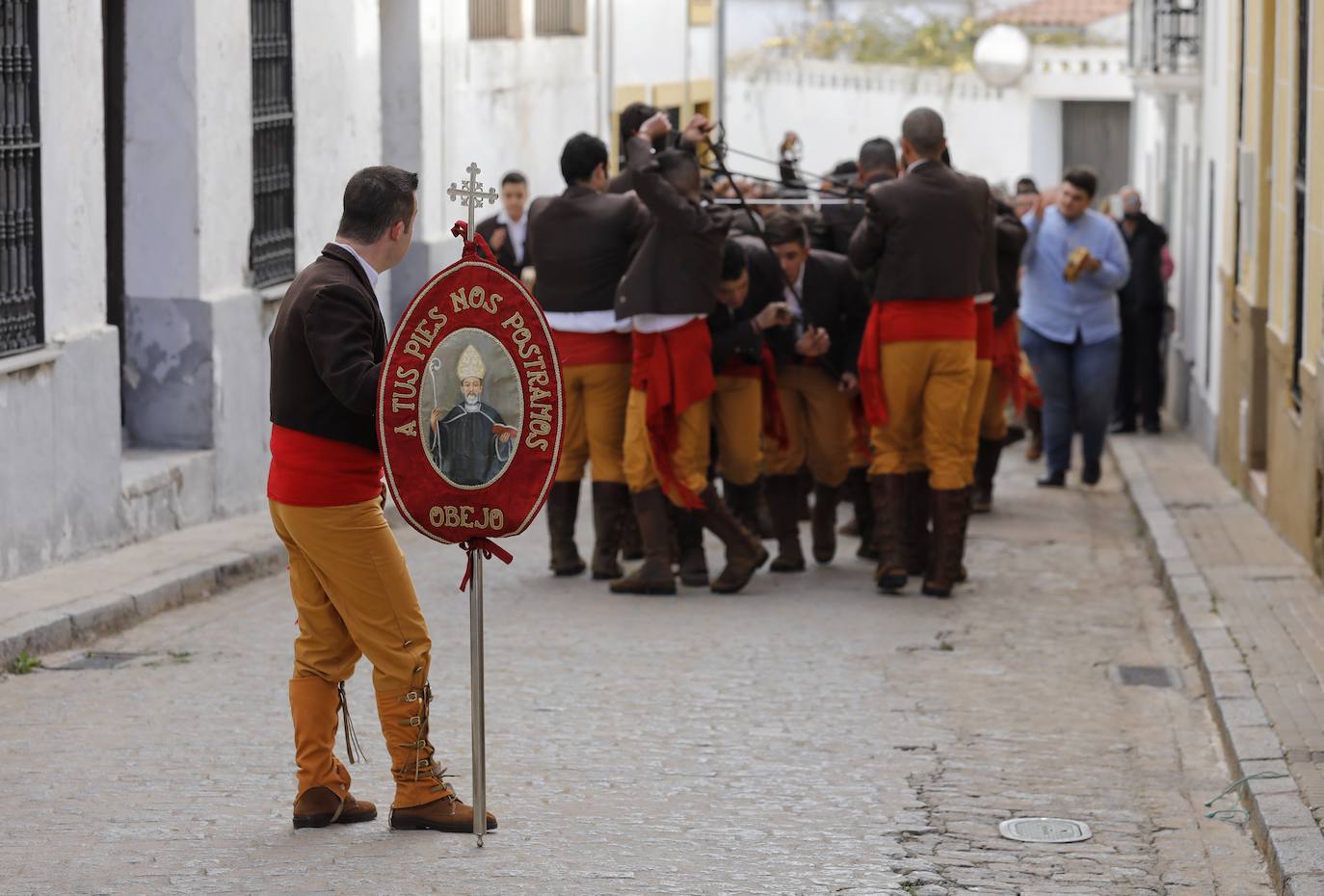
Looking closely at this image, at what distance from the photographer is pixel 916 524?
1075cm

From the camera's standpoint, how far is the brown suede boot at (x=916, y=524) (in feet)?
34.4

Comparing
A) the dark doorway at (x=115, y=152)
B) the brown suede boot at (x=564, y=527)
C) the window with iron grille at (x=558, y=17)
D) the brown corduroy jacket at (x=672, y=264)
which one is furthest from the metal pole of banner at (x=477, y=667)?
the window with iron grille at (x=558, y=17)

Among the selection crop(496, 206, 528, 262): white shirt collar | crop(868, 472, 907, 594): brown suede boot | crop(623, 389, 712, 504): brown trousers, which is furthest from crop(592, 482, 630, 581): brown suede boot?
crop(496, 206, 528, 262): white shirt collar

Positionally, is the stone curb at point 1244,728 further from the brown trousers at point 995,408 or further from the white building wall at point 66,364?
the white building wall at point 66,364

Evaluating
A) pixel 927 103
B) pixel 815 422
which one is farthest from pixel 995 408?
pixel 927 103

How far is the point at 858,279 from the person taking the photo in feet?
36.1

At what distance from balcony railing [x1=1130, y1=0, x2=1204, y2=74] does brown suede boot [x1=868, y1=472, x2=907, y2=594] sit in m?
10.0

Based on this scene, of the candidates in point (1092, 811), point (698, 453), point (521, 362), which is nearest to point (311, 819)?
point (521, 362)

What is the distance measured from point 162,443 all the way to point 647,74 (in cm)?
1182

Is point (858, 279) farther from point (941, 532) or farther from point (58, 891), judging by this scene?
point (58, 891)

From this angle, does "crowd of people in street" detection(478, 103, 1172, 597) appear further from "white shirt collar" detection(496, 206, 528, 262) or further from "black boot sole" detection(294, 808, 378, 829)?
"black boot sole" detection(294, 808, 378, 829)

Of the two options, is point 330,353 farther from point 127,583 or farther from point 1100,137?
point 1100,137

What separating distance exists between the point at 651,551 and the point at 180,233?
11.0 ft

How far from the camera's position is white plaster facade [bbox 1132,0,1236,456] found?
15633 mm
